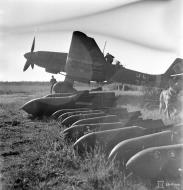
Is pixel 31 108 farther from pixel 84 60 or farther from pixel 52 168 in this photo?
pixel 52 168

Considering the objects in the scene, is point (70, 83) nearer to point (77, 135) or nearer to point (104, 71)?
point (104, 71)

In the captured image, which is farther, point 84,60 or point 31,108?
point 84,60

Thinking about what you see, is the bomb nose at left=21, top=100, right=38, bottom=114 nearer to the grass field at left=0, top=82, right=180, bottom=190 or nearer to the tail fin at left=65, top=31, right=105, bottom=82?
the grass field at left=0, top=82, right=180, bottom=190

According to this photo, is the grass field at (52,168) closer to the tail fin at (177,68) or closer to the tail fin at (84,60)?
the tail fin at (84,60)

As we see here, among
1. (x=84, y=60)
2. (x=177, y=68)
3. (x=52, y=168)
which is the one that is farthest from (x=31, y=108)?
(x=177, y=68)

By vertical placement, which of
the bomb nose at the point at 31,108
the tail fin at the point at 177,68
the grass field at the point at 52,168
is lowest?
the grass field at the point at 52,168

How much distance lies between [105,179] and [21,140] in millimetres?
5041

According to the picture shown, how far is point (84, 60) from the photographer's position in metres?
22.5

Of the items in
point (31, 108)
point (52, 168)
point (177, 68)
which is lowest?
point (52, 168)

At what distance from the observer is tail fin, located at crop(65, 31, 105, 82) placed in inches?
880

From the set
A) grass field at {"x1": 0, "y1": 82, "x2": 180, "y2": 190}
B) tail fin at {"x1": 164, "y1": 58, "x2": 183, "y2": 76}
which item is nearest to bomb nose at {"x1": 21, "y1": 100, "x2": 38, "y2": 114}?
grass field at {"x1": 0, "y1": 82, "x2": 180, "y2": 190}

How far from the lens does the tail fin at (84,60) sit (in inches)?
880

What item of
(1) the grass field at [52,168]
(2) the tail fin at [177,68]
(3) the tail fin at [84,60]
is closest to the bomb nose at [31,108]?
(1) the grass field at [52,168]

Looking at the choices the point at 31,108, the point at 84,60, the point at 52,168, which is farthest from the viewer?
the point at 84,60
